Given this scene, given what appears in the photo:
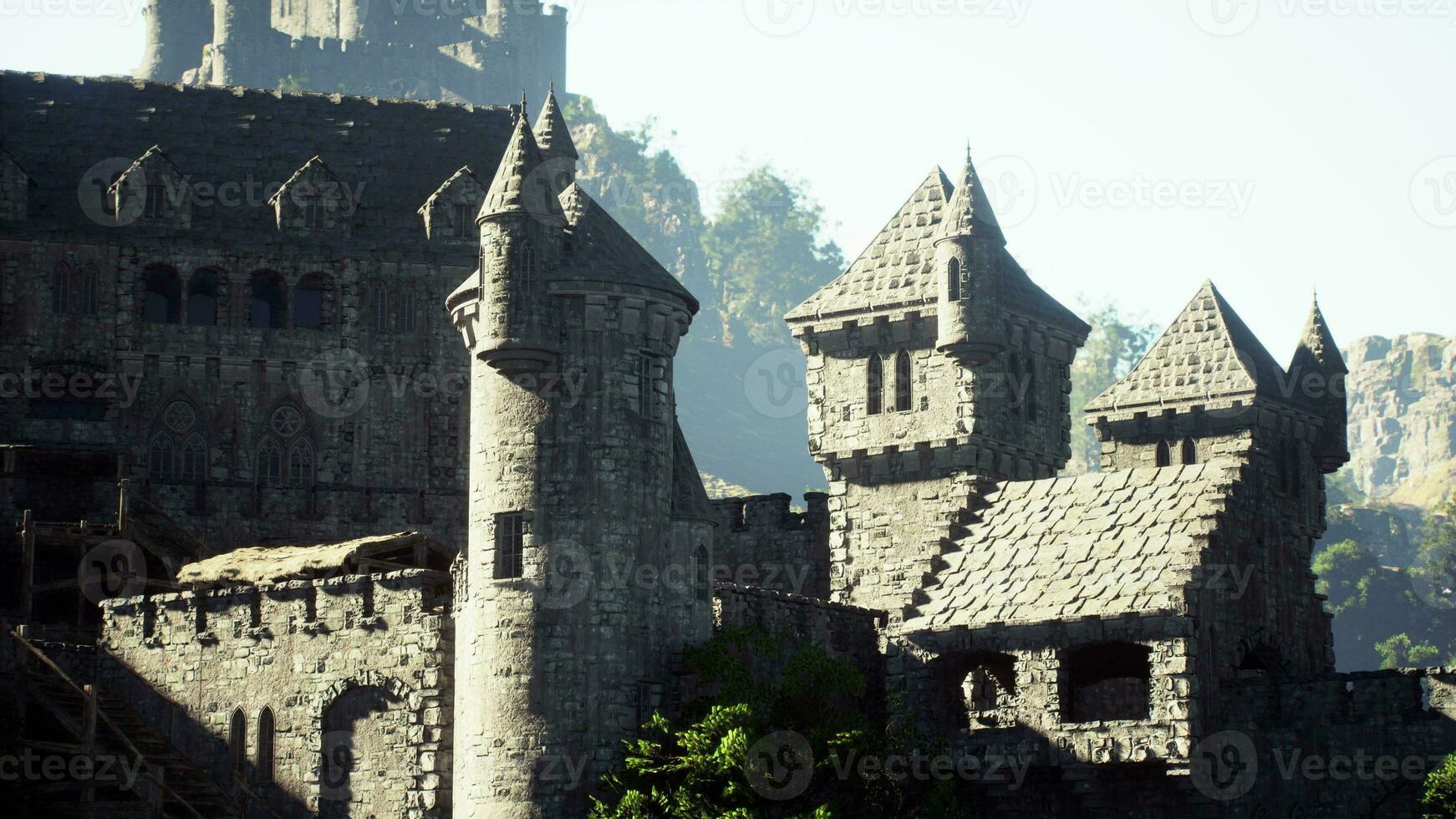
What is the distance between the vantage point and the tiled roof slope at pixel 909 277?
59.0 m

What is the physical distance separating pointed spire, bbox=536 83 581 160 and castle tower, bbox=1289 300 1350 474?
20130 mm

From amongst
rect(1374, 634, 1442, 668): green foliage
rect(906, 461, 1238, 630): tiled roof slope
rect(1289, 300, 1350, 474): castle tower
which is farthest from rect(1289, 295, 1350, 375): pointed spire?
rect(1374, 634, 1442, 668): green foliage

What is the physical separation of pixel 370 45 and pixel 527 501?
126m

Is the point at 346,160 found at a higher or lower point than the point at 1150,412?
Result: higher

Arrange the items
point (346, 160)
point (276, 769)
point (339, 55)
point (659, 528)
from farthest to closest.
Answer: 1. point (339, 55)
2. point (346, 160)
3. point (276, 769)
4. point (659, 528)

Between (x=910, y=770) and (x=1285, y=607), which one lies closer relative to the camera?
(x=910, y=770)

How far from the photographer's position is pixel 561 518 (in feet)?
150

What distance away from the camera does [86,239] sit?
6309cm

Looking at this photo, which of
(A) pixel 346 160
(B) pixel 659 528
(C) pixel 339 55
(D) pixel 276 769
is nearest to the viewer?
(B) pixel 659 528

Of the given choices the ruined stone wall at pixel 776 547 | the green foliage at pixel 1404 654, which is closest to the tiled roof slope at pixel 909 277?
the ruined stone wall at pixel 776 547

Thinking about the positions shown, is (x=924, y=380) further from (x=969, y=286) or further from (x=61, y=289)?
(x=61, y=289)

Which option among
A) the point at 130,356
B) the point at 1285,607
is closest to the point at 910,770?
the point at 1285,607

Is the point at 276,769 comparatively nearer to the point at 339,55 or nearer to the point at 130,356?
the point at 130,356

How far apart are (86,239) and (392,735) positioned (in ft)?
69.7
